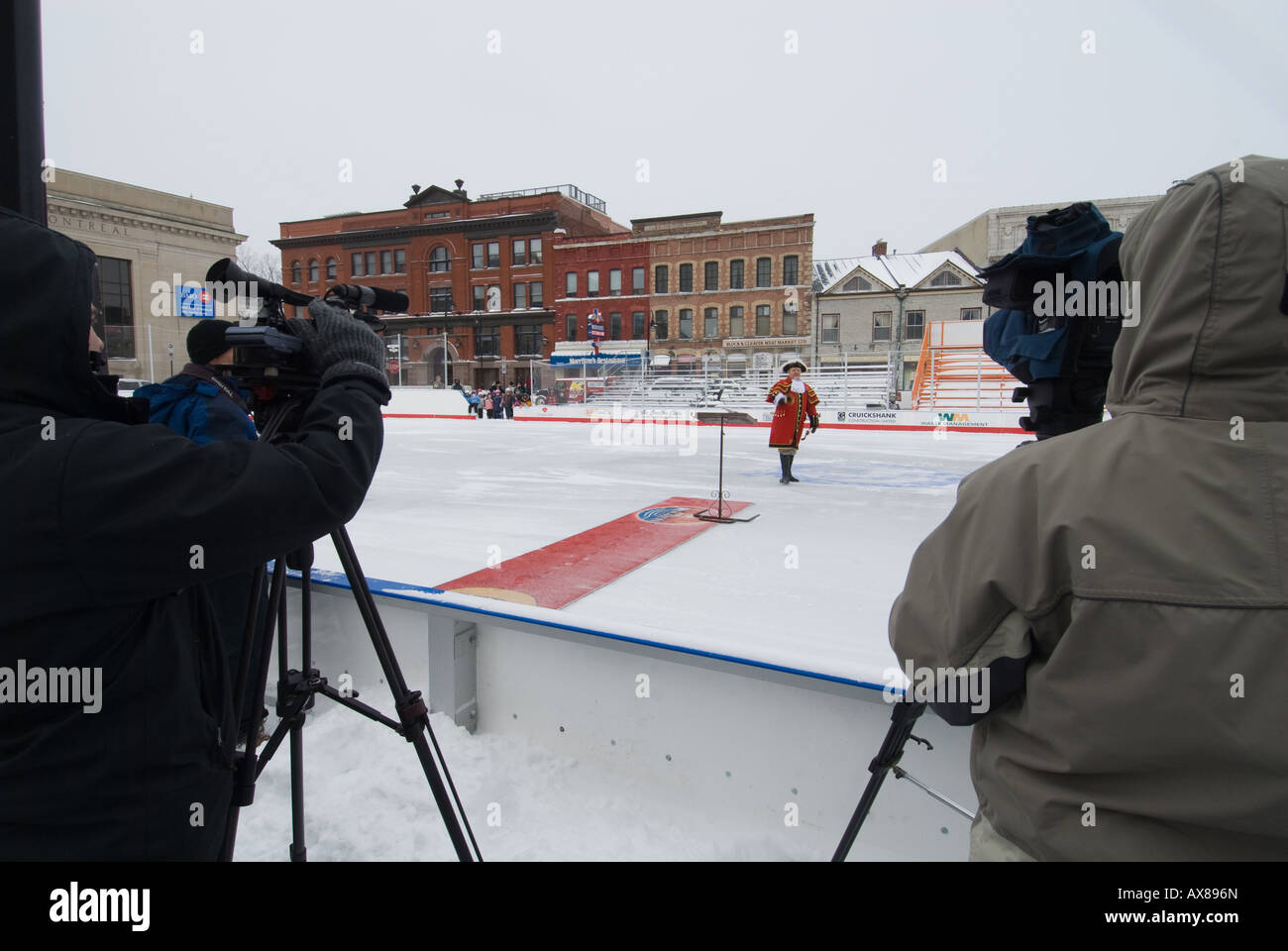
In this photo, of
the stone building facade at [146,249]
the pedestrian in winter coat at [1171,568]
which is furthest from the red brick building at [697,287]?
the pedestrian in winter coat at [1171,568]

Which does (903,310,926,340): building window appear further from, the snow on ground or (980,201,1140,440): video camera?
(980,201,1140,440): video camera

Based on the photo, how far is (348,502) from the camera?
3.96 ft

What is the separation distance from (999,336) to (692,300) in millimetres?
35151

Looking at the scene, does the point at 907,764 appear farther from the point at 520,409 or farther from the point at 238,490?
the point at 520,409

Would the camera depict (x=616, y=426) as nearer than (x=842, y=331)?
Yes

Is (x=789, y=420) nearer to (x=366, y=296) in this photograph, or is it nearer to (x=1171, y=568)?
(x=366, y=296)

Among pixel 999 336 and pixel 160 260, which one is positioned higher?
pixel 160 260

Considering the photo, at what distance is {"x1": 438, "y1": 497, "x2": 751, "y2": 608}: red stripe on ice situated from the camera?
13.3 ft

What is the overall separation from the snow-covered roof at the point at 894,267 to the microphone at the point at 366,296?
36.0 m

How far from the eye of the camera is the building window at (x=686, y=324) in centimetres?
3656

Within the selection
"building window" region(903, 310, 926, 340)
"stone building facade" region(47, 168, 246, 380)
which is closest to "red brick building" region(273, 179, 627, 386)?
"building window" region(903, 310, 926, 340)

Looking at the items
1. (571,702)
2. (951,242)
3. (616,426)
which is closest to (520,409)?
(616,426)

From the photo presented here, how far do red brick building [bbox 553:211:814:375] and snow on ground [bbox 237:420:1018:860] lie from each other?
25343mm

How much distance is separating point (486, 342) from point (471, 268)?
A: 15.1 ft
